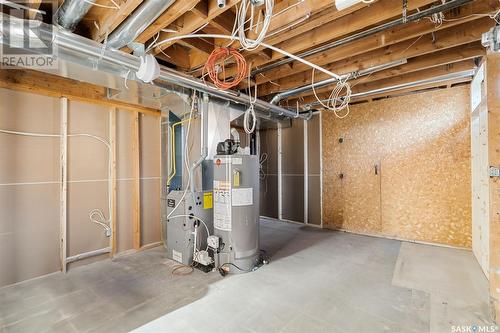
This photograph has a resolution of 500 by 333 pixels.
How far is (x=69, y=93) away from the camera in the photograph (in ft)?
9.48

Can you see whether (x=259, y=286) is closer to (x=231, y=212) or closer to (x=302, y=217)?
(x=231, y=212)

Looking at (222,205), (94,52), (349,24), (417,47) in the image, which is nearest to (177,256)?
(222,205)

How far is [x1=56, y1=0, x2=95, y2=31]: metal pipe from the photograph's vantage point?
160 centimetres

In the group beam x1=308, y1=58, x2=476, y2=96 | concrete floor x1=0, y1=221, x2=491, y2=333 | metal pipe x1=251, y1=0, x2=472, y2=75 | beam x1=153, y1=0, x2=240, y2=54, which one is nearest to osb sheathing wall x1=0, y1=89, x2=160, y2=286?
concrete floor x1=0, y1=221, x2=491, y2=333

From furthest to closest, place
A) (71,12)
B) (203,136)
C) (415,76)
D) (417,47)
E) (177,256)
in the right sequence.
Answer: (415,76), (177,256), (203,136), (417,47), (71,12)

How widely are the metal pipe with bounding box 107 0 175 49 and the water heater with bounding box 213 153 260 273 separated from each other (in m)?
1.42

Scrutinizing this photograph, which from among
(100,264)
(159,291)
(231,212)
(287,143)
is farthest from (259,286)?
(287,143)

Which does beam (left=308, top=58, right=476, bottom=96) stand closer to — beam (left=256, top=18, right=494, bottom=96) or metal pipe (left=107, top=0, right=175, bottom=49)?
beam (left=256, top=18, right=494, bottom=96)

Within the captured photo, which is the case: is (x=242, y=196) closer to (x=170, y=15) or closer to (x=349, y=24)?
(x=170, y=15)

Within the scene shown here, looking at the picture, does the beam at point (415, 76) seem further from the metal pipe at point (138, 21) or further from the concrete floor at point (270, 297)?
the metal pipe at point (138, 21)

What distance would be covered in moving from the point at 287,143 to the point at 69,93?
388 centimetres

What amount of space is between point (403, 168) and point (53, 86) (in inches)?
196

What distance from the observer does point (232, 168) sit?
8.91ft

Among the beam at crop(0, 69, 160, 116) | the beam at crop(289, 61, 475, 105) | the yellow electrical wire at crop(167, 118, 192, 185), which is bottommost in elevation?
the yellow electrical wire at crop(167, 118, 192, 185)
